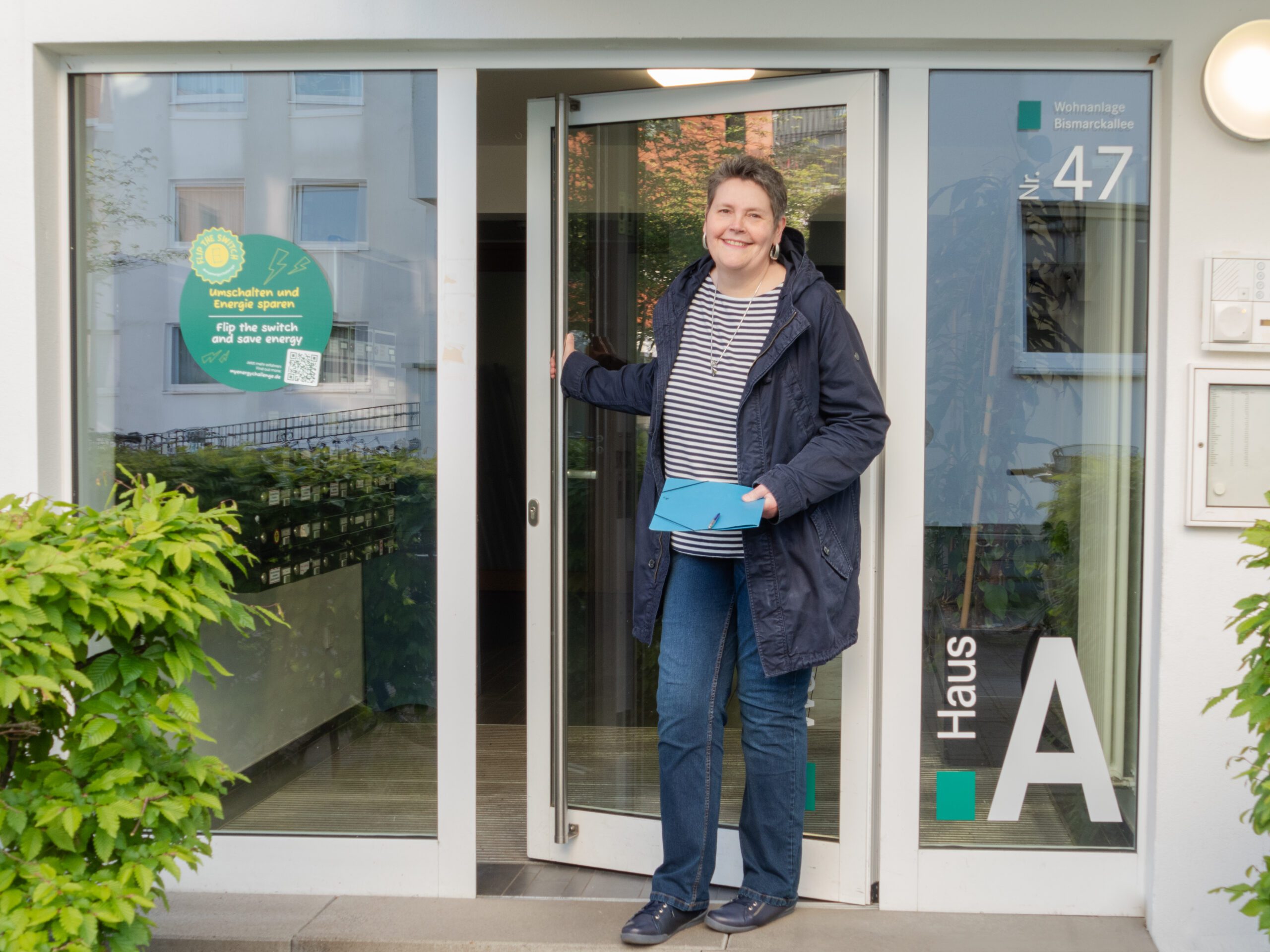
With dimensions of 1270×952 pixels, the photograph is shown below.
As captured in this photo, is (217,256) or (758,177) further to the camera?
(217,256)

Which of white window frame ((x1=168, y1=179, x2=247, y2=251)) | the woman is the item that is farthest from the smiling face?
white window frame ((x1=168, y1=179, x2=247, y2=251))

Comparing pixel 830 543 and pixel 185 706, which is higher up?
pixel 830 543

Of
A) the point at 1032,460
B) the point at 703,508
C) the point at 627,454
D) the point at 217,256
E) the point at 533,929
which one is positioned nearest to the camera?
the point at 703,508

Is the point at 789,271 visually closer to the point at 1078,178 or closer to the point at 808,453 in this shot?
the point at 808,453

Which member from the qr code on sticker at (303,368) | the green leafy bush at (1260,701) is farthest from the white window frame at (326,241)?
the green leafy bush at (1260,701)

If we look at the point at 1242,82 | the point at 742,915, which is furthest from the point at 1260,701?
the point at 1242,82

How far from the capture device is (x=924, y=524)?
9.37ft

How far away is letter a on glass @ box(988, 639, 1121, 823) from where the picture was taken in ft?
9.44

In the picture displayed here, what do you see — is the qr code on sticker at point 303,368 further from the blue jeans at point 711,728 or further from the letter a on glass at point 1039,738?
the letter a on glass at point 1039,738

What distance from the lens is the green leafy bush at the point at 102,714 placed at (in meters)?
1.84

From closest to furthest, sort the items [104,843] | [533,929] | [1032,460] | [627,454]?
[104,843] → [533,929] → [1032,460] → [627,454]

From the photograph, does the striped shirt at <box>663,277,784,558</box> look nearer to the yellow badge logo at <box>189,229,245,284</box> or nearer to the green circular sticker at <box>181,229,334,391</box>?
the green circular sticker at <box>181,229,334,391</box>

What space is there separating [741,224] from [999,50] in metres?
0.88

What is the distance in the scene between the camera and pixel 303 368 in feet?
9.78
